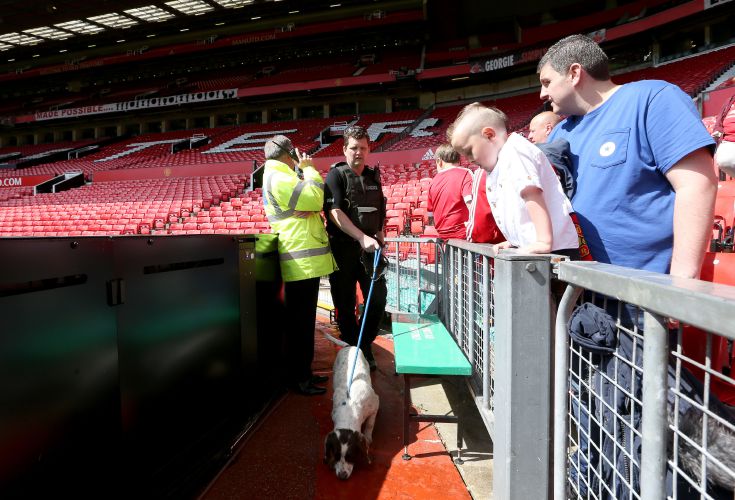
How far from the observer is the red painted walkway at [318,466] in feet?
6.09

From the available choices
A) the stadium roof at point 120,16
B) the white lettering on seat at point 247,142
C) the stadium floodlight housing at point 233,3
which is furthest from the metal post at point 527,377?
the stadium floodlight housing at point 233,3

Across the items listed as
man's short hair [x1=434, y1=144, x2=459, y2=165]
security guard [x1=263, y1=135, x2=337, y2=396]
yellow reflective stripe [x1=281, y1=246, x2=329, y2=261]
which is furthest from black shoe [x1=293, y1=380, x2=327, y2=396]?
man's short hair [x1=434, y1=144, x2=459, y2=165]

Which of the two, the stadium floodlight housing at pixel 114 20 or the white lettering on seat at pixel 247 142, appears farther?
the white lettering on seat at pixel 247 142

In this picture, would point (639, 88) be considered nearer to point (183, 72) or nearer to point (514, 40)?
point (514, 40)

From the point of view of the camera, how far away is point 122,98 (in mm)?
25297

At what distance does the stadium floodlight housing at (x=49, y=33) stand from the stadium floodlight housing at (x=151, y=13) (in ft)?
15.8

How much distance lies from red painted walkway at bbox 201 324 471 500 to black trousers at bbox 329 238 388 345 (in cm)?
58

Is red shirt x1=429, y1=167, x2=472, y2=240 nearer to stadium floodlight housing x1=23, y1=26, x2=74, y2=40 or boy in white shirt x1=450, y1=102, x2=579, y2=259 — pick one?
boy in white shirt x1=450, y1=102, x2=579, y2=259

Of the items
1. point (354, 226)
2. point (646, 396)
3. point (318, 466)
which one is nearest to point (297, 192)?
point (354, 226)

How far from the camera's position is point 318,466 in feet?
6.75

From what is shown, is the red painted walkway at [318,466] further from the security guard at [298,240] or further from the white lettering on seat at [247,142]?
the white lettering on seat at [247,142]

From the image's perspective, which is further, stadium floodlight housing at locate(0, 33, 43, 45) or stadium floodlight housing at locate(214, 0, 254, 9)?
stadium floodlight housing at locate(0, 33, 43, 45)

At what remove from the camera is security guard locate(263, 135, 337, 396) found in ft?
8.68

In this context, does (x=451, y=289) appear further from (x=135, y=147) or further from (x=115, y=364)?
(x=135, y=147)
